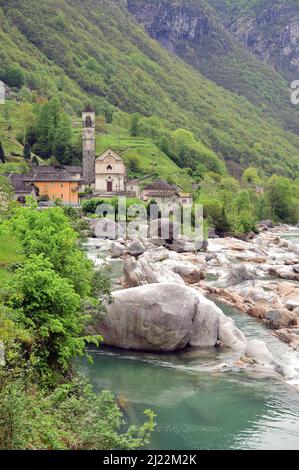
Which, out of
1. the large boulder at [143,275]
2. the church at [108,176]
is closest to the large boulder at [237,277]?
the large boulder at [143,275]

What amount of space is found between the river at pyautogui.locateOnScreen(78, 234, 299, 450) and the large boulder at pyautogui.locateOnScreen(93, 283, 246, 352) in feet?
2.65

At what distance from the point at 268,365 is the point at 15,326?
14531 millimetres

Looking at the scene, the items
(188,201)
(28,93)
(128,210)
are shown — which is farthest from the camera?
(28,93)

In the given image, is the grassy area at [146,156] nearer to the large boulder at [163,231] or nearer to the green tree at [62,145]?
the green tree at [62,145]

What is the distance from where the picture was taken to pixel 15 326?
20766 millimetres

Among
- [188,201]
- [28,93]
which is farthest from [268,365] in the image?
[28,93]

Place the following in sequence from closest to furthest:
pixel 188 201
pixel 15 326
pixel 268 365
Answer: pixel 15 326, pixel 268 365, pixel 188 201

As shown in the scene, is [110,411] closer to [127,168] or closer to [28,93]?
[127,168]

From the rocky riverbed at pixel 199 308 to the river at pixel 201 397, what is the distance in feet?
2.95

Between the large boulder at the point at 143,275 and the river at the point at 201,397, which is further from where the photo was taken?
the large boulder at the point at 143,275

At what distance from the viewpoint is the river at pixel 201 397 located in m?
23.0

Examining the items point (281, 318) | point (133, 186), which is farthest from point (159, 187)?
point (281, 318)

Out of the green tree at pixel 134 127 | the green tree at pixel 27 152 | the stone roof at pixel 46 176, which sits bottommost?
the stone roof at pixel 46 176

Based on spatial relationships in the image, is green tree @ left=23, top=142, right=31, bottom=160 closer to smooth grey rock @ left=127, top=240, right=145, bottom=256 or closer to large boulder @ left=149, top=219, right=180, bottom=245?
large boulder @ left=149, top=219, right=180, bottom=245
